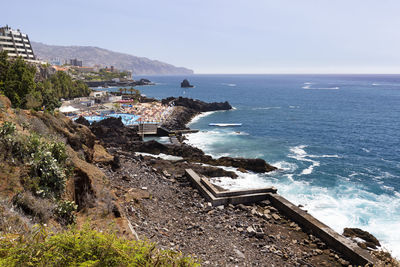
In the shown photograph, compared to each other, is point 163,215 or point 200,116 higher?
point 163,215

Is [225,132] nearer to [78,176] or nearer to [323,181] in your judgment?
[323,181]

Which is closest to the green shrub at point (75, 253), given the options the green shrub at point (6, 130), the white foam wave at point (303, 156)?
the green shrub at point (6, 130)

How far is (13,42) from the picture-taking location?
72250 mm

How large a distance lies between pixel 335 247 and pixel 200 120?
4724 centimetres

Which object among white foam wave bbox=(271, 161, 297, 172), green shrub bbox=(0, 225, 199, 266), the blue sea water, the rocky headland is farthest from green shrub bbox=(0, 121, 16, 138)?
white foam wave bbox=(271, 161, 297, 172)

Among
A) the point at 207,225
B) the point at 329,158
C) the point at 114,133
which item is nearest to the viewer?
the point at 207,225

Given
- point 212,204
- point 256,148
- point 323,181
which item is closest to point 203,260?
point 212,204

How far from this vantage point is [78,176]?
9984 millimetres

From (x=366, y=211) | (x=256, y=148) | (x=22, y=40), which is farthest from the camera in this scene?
(x=22, y=40)

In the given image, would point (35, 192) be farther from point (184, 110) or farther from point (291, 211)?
point (184, 110)

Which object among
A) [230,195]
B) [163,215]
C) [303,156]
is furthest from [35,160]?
[303,156]

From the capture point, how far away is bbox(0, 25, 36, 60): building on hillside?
69.9 meters

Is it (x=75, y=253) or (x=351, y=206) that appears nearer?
(x=75, y=253)

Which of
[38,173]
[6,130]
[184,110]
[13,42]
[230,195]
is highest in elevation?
[13,42]
